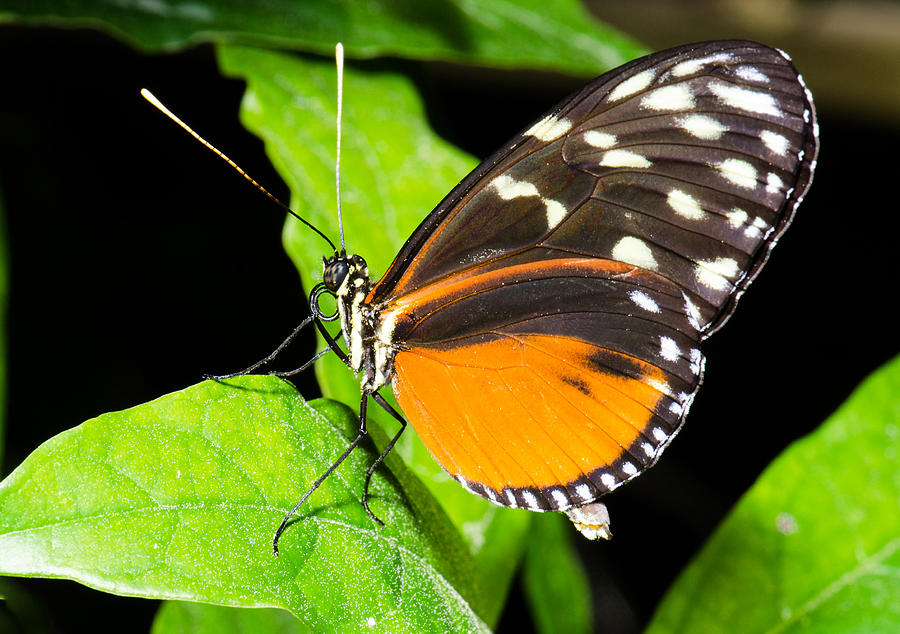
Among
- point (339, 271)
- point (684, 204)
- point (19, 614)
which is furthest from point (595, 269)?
point (19, 614)

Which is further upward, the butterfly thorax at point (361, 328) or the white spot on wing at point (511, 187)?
the white spot on wing at point (511, 187)

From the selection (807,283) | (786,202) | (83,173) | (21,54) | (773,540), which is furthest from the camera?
(807,283)

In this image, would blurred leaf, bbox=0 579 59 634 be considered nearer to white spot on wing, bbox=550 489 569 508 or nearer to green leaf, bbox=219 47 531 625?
green leaf, bbox=219 47 531 625

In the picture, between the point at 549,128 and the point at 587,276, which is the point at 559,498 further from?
the point at 549,128

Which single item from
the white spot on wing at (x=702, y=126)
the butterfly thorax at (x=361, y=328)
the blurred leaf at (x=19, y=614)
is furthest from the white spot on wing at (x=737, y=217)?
the blurred leaf at (x=19, y=614)

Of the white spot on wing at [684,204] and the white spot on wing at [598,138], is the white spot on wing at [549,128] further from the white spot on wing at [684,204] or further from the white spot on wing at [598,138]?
the white spot on wing at [684,204]

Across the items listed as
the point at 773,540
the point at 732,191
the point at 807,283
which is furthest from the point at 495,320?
the point at 807,283

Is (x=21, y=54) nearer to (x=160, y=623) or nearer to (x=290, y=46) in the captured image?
(x=290, y=46)
